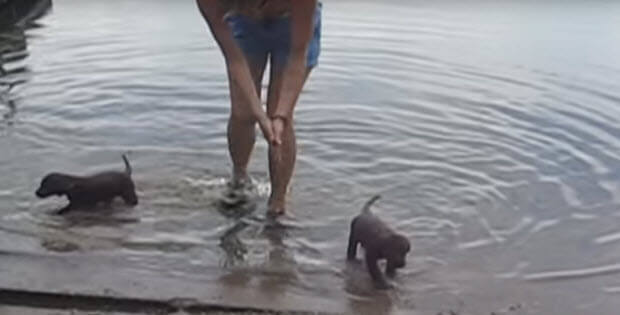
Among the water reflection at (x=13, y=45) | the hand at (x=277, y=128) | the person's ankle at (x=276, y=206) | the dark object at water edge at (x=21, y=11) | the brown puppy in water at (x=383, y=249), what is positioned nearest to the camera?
the brown puppy in water at (x=383, y=249)

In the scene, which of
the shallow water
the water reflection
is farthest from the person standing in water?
the water reflection

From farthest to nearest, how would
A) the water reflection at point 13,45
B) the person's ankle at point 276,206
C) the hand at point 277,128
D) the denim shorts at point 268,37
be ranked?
Result: the water reflection at point 13,45, the person's ankle at point 276,206, the denim shorts at point 268,37, the hand at point 277,128

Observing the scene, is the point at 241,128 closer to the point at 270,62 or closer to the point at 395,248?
the point at 270,62

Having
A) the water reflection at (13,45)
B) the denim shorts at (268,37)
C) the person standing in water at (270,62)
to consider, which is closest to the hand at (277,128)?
the person standing in water at (270,62)

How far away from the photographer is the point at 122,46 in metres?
8.66

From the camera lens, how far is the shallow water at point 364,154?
4.47 metres

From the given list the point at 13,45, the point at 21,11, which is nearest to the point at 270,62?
the point at 13,45

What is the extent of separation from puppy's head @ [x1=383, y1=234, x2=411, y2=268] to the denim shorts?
93 centimetres

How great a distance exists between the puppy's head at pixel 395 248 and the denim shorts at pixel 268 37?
0.93m

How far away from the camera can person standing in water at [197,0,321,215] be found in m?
4.48

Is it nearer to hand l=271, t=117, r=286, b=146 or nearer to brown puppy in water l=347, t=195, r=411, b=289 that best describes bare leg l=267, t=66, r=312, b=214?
hand l=271, t=117, r=286, b=146

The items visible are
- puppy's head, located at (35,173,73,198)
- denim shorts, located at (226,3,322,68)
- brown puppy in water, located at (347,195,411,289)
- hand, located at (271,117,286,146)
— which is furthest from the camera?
puppy's head, located at (35,173,73,198)

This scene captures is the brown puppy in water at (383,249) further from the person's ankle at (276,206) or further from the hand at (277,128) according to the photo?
the person's ankle at (276,206)

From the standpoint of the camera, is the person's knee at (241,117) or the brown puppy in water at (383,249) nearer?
the brown puppy in water at (383,249)
